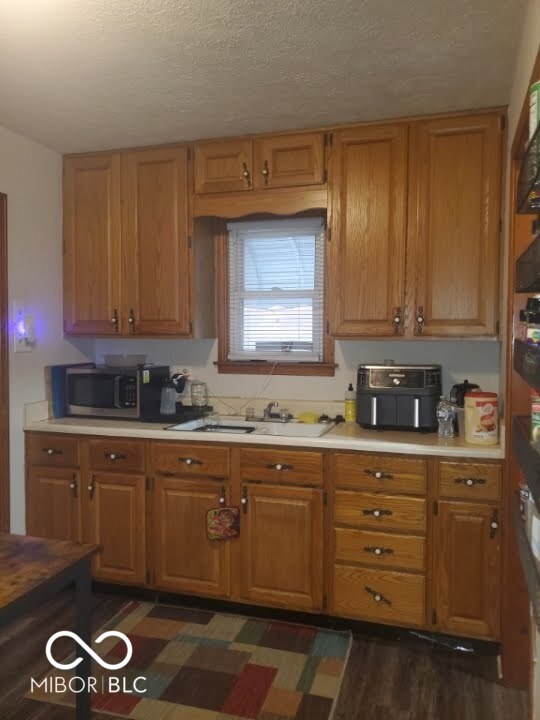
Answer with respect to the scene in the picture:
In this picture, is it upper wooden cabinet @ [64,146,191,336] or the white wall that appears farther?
upper wooden cabinet @ [64,146,191,336]

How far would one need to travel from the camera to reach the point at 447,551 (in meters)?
2.46

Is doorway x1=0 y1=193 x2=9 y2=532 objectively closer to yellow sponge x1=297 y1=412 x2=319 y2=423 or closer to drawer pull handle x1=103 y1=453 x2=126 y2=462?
drawer pull handle x1=103 y1=453 x2=126 y2=462

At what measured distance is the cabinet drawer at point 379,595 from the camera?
251 cm

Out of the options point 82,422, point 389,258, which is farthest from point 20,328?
point 389,258

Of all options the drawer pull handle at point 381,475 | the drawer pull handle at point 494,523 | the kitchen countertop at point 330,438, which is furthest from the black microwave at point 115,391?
the drawer pull handle at point 494,523

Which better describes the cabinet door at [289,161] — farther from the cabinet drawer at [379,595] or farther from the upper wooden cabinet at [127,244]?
the cabinet drawer at [379,595]

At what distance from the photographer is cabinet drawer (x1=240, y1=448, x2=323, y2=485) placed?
2635 mm

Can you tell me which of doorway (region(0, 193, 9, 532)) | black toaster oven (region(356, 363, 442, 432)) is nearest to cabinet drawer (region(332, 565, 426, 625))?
black toaster oven (region(356, 363, 442, 432))

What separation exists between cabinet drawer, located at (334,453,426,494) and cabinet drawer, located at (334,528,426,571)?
21cm

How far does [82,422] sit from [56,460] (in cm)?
24

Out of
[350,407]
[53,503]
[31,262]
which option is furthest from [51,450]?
[350,407]

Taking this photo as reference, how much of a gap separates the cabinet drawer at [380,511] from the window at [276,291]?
2.93 ft

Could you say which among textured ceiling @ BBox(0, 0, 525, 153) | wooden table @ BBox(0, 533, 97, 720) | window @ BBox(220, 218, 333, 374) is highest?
textured ceiling @ BBox(0, 0, 525, 153)

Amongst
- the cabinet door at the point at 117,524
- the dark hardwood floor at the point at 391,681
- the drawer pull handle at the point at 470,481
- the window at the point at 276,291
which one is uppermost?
the window at the point at 276,291
